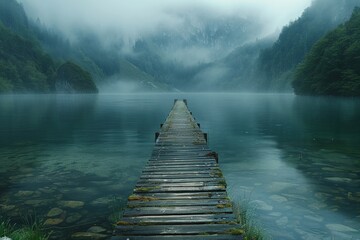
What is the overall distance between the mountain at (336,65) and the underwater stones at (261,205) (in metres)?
108

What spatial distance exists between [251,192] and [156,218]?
8411 millimetres

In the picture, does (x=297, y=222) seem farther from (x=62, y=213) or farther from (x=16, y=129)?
(x=16, y=129)

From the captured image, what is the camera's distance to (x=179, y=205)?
870 cm

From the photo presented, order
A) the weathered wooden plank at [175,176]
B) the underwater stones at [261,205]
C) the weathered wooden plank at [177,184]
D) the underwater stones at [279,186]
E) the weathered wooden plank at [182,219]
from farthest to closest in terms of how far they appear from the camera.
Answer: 1. the underwater stones at [279,186]
2. the underwater stones at [261,205]
3. the weathered wooden plank at [175,176]
4. the weathered wooden plank at [177,184]
5. the weathered wooden plank at [182,219]

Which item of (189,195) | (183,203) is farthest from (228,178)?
(183,203)

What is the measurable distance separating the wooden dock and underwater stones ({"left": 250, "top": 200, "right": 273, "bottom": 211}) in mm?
2508

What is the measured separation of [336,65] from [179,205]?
123905 mm

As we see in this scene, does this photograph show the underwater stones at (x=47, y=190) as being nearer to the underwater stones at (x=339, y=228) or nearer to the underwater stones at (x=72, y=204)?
the underwater stones at (x=72, y=204)

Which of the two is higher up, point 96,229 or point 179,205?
point 179,205

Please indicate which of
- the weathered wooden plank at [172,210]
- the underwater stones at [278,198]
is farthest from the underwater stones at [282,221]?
the weathered wooden plank at [172,210]

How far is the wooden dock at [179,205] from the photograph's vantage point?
7.14 metres

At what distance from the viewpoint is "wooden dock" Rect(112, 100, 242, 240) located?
714 centimetres

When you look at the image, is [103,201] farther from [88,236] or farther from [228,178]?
[228,178]

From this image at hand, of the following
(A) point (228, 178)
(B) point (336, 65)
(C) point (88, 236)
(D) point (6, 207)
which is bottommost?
(A) point (228, 178)
